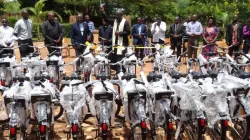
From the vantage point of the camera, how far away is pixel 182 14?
24.1 metres

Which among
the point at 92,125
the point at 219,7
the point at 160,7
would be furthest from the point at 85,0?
the point at 92,125

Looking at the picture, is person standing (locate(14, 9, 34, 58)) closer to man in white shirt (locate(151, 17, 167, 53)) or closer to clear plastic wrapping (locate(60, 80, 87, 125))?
man in white shirt (locate(151, 17, 167, 53))

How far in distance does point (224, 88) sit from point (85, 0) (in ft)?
67.3

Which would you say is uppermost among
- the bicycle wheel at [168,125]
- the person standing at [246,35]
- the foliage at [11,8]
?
the foliage at [11,8]

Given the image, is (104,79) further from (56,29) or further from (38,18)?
(38,18)

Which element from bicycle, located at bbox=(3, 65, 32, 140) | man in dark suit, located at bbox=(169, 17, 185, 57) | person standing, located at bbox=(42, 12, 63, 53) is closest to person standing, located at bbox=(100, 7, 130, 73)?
person standing, located at bbox=(42, 12, 63, 53)

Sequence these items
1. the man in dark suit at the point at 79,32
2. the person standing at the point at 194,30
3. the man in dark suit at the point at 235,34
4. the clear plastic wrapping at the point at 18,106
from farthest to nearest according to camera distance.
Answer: the person standing at the point at 194,30
the man in dark suit at the point at 235,34
the man in dark suit at the point at 79,32
the clear plastic wrapping at the point at 18,106

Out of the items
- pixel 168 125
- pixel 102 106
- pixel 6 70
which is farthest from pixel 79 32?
pixel 168 125

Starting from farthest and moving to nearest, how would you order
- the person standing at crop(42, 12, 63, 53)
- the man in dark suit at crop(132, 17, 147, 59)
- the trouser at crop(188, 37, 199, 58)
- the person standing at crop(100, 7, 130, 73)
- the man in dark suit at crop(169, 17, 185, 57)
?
the man in dark suit at crop(169, 17, 185, 57) → the trouser at crop(188, 37, 199, 58) → the man in dark suit at crop(132, 17, 147, 59) → the person standing at crop(42, 12, 63, 53) → the person standing at crop(100, 7, 130, 73)

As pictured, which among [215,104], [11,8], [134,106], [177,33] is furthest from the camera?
[11,8]

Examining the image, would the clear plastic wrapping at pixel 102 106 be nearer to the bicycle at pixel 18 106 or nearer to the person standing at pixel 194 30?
the bicycle at pixel 18 106

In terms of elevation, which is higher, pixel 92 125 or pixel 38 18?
pixel 38 18

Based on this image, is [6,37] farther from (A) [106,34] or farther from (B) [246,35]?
(B) [246,35]

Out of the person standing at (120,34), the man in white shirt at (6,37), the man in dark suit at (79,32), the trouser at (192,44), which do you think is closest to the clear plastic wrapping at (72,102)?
the person standing at (120,34)
